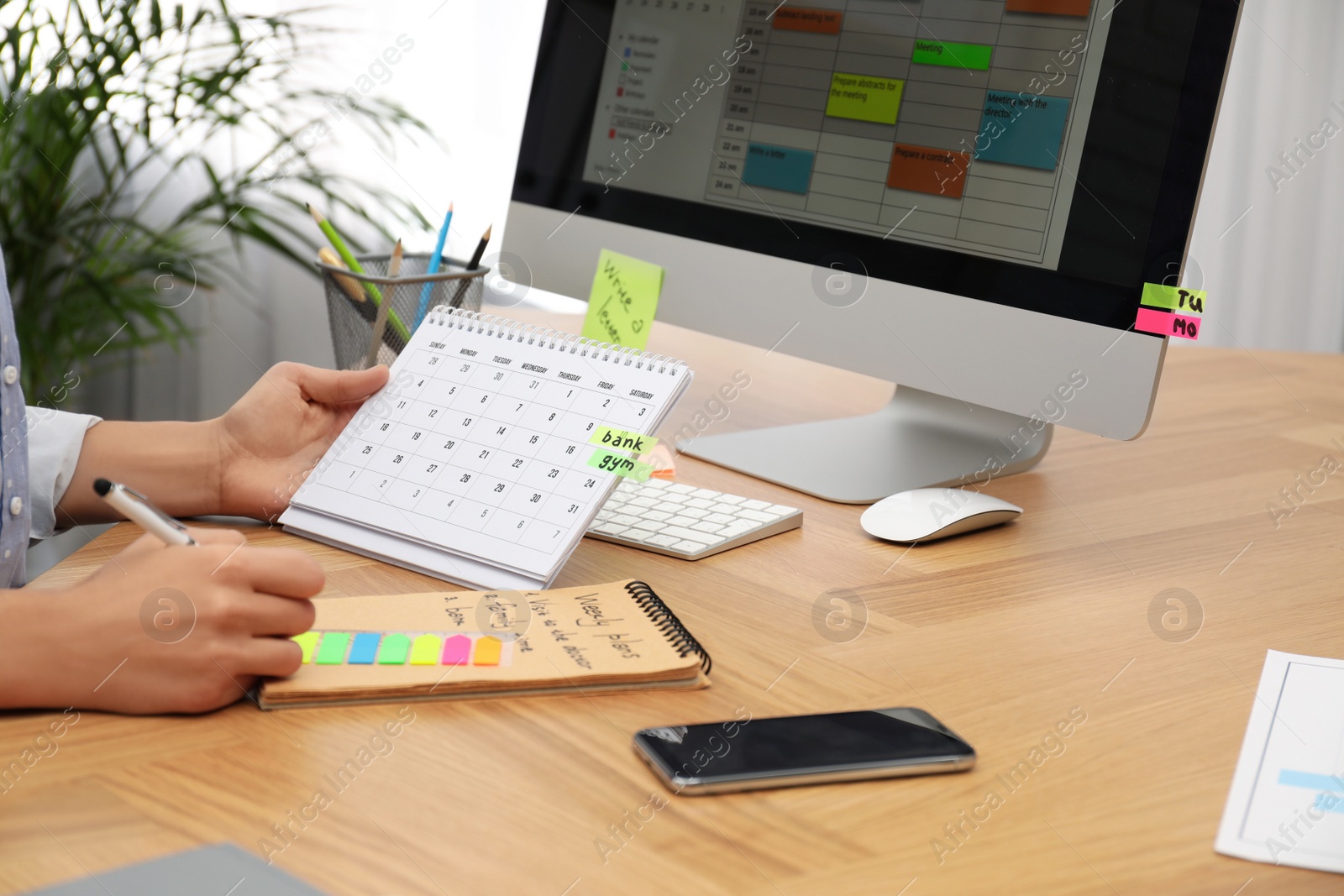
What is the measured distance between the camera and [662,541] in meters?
0.72

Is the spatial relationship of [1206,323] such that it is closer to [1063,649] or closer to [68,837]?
[1063,649]

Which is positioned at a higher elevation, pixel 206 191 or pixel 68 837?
pixel 206 191

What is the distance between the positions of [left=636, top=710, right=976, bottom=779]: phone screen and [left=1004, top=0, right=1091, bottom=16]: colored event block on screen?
510 mm

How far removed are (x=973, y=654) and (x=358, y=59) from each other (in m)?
2.18

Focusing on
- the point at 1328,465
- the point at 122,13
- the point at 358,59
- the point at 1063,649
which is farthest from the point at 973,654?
the point at 358,59

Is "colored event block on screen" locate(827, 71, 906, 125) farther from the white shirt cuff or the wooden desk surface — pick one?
the white shirt cuff

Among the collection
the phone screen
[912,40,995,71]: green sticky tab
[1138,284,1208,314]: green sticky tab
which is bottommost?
the phone screen

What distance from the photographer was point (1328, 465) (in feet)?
3.42

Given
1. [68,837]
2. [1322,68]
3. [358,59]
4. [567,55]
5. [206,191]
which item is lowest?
[68,837]

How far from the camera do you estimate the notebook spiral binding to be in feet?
1.81

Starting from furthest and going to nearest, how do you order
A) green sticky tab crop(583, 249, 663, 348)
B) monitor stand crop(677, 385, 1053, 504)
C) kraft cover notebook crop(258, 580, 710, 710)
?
green sticky tab crop(583, 249, 663, 348), monitor stand crop(677, 385, 1053, 504), kraft cover notebook crop(258, 580, 710, 710)

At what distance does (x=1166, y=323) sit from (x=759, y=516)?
11.9 inches

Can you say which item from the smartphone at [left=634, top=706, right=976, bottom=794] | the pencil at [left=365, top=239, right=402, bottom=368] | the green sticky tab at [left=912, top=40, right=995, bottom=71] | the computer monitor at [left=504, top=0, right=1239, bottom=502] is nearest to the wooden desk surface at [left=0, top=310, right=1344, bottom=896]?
the smartphone at [left=634, top=706, right=976, bottom=794]

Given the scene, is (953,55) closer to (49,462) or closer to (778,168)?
(778,168)
